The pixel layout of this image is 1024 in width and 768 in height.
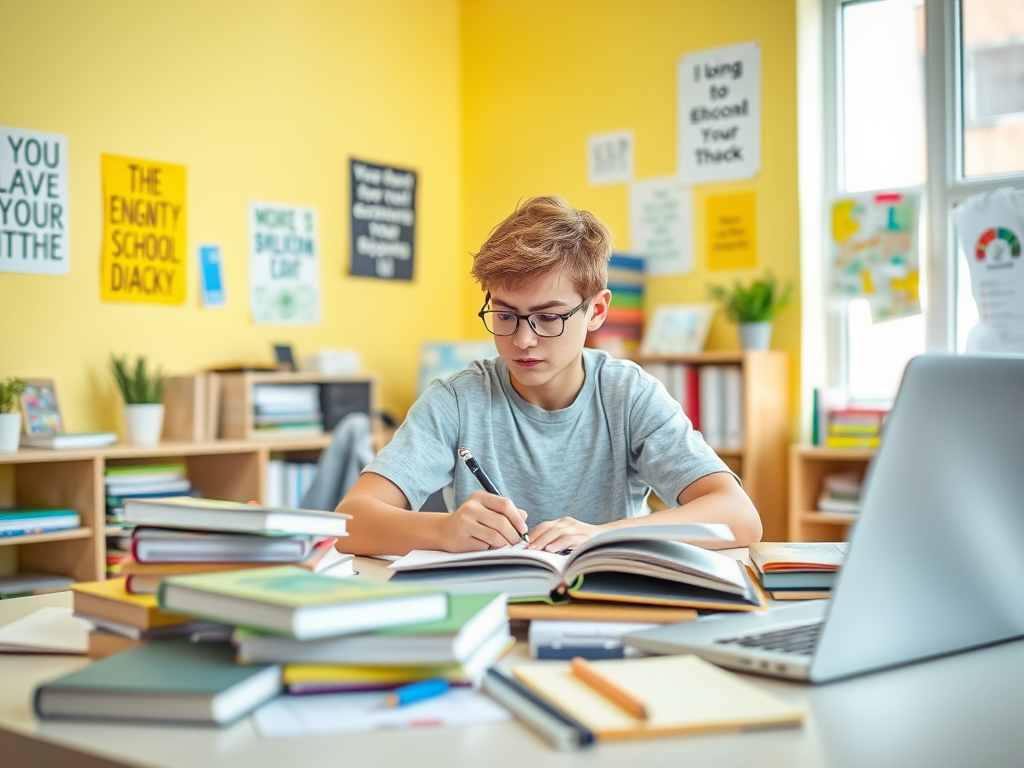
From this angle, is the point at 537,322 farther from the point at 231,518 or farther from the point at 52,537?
the point at 52,537

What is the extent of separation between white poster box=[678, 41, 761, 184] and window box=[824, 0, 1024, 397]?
29cm

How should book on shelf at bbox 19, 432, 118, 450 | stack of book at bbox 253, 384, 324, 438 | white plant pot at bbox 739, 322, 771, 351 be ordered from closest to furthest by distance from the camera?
book on shelf at bbox 19, 432, 118, 450 < stack of book at bbox 253, 384, 324, 438 < white plant pot at bbox 739, 322, 771, 351

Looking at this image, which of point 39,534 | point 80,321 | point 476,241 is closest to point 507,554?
point 39,534

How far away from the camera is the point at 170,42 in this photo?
3434mm

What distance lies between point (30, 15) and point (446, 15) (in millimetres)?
1892

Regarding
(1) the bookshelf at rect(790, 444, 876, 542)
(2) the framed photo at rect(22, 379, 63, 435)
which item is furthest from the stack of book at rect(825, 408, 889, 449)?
(2) the framed photo at rect(22, 379, 63, 435)

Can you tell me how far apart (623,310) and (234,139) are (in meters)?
1.55

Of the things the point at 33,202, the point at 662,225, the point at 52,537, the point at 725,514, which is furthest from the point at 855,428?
the point at 33,202

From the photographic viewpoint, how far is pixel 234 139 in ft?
11.9

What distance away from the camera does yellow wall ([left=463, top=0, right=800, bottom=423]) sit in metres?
3.64

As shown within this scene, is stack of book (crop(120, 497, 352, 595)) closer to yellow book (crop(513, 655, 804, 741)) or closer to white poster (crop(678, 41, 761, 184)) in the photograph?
yellow book (crop(513, 655, 804, 741))

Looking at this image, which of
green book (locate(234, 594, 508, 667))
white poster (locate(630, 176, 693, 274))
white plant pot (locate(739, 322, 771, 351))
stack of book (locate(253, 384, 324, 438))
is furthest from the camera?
white poster (locate(630, 176, 693, 274))

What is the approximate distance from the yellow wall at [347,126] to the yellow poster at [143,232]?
0.15 feet

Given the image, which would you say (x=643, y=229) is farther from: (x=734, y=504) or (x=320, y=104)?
(x=734, y=504)
